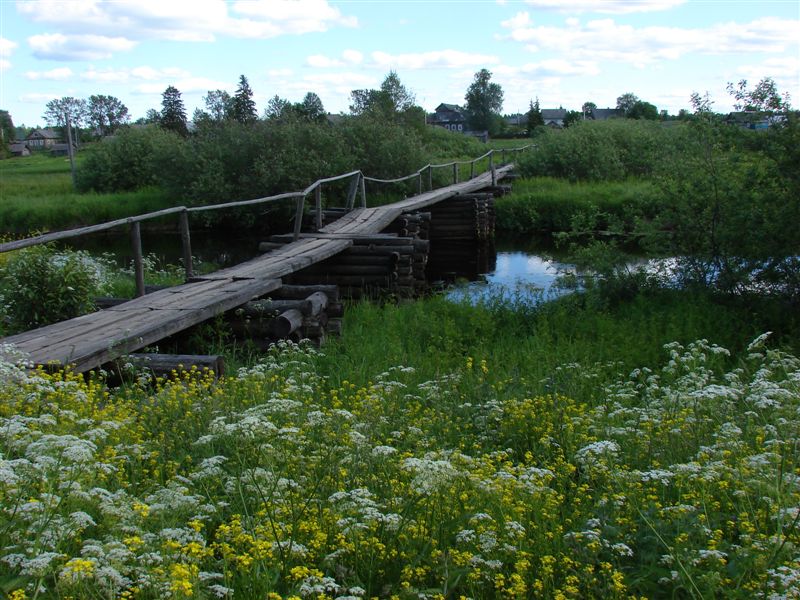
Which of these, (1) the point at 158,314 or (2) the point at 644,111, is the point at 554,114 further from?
(1) the point at 158,314

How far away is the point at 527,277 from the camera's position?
18.6m

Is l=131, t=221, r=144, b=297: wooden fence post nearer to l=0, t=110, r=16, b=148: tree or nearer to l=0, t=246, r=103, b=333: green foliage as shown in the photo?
l=0, t=246, r=103, b=333: green foliage

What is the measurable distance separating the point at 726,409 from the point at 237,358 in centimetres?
529

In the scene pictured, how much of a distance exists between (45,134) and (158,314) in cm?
12599

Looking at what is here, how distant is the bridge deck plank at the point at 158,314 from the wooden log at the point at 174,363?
0.15 metres

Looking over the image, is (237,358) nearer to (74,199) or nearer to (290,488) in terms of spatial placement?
(290,488)

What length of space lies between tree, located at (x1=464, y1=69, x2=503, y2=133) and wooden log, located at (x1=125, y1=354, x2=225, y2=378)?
104234 mm

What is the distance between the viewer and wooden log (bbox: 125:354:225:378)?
690 cm

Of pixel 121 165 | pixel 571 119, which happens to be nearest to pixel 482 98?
pixel 571 119

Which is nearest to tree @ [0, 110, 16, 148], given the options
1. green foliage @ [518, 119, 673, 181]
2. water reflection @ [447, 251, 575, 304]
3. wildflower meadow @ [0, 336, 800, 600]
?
green foliage @ [518, 119, 673, 181]

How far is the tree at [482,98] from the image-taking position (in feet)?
360

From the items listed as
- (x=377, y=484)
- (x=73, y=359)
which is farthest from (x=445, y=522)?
(x=73, y=359)

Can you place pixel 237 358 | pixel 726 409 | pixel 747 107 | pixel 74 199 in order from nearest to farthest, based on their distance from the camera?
pixel 726 409, pixel 237 358, pixel 747 107, pixel 74 199

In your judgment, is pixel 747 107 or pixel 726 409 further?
pixel 747 107
